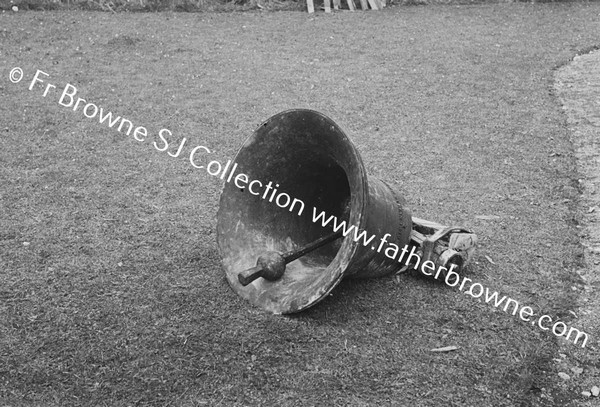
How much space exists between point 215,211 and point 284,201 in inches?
42.0

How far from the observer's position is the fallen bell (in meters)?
3.86

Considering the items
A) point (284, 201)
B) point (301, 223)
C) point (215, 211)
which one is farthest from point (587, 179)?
point (215, 211)

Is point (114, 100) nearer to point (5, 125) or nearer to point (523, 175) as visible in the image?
point (5, 125)

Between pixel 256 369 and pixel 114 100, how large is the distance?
5.03 meters

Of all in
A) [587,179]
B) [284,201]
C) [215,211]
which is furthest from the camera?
[587,179]

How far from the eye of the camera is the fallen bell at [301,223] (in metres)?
3.86

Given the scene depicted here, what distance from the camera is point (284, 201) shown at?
14.1 feet

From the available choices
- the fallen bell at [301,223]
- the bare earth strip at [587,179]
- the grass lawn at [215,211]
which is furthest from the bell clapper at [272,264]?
the bare earth strip at [587,179]

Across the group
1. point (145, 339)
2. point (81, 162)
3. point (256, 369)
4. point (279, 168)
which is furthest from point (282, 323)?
point (81, 162)

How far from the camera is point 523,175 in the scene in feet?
19.4

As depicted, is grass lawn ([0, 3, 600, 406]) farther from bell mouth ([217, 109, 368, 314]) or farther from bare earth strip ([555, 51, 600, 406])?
bell mouth ([217, 109, 368, 314])

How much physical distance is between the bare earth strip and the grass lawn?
9cm

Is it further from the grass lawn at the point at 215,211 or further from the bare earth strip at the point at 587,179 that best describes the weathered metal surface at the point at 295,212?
the bare earth strip at the point at 587,179

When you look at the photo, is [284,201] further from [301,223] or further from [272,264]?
[272,264]
